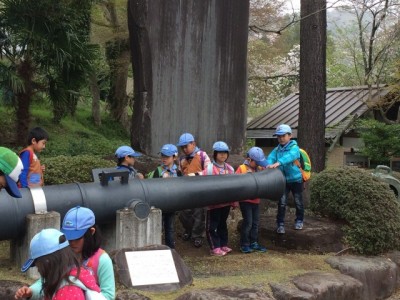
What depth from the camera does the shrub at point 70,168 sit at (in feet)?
24.1

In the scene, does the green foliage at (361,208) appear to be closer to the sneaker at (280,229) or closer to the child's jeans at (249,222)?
the sneaker at (280,229)

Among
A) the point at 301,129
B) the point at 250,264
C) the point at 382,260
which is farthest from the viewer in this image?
the point at 301,129

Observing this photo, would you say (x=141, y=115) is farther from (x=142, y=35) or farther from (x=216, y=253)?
(x=216, y=253)

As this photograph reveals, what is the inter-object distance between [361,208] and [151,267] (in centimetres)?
335

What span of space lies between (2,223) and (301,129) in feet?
24.7

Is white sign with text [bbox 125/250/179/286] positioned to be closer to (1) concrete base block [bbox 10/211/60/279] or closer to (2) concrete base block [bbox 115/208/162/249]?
(2) concrete base block [bbox 115/208/162/249]

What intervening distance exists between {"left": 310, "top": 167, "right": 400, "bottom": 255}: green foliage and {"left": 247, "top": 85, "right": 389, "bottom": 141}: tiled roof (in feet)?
22.2

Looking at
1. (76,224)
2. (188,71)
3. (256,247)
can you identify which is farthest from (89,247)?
(188,71)

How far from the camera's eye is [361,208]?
7398 millimetres

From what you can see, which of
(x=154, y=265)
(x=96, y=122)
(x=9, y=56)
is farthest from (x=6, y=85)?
(x=96, y=122)

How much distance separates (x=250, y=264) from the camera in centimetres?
645

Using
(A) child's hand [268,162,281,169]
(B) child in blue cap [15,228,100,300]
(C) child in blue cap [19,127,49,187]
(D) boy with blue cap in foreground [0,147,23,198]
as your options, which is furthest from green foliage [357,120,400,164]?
(B) child in blue cap [15,228,100,300]

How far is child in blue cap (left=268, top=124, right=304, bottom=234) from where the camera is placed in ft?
23.2

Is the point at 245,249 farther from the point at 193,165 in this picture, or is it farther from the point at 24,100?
the point at 24,100
